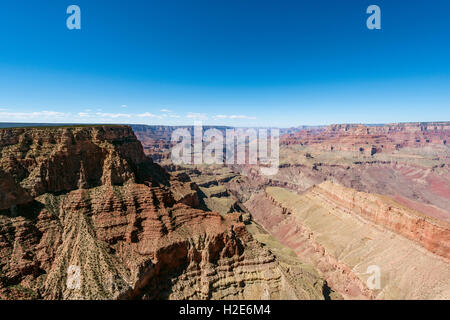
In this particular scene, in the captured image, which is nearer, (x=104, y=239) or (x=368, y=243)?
(x=104, y=239)

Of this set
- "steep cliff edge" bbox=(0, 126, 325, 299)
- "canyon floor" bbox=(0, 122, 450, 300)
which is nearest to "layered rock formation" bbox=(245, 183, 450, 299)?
"canyon floor" bbox=(0, 122, 450, 300)

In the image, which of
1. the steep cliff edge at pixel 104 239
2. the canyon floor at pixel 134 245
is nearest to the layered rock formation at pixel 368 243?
the canyon floor at pixel 134 245

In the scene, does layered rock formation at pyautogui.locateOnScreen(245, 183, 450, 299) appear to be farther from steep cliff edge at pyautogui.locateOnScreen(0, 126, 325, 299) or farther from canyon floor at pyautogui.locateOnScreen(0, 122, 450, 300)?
steep cliff edge at pyautogui.locateOnScreen(0, 126, 325, 299)

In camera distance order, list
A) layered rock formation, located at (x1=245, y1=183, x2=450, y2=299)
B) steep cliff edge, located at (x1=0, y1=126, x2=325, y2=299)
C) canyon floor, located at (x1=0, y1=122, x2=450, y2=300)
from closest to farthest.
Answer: steep cliff edge, located at (x1=0, y1=126, x2=325, y2=299)
canyon floor, located at (x1=0, y1=122, x2=450, y2=300)
layered rock formation, located at (x1=245, y1=183, x2=450, y2=299)

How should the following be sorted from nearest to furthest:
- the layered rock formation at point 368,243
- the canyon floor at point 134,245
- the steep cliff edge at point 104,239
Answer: the steep cliff edge at point 104,239, the canyon floor at point 134,245, the layered rock formation at point 368,243

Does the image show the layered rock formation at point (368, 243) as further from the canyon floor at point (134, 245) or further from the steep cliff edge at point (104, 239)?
the steep cliff edge at point (104, 239)

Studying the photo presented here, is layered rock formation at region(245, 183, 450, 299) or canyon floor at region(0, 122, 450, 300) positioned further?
layered rock formation at region(245, 183, 450, 299)

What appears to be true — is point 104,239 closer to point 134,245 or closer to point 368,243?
point 134,245

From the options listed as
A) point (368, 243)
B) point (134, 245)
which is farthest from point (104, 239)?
point (368, 243)
